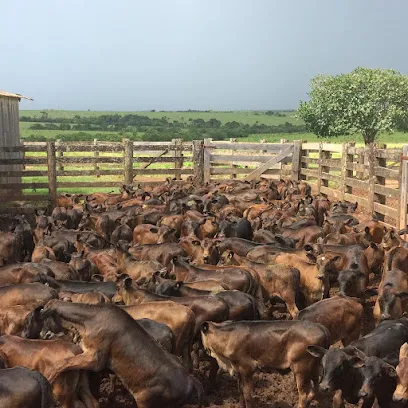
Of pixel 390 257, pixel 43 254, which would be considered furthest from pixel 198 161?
pixel 390 257

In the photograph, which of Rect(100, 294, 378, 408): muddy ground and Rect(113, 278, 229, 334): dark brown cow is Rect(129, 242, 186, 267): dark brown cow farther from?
Rect(100, 294, 378, 408): muddy ground

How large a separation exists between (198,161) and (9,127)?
25.2ft

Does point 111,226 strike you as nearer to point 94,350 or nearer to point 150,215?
point 150,215

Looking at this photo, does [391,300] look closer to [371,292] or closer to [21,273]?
[371,292]

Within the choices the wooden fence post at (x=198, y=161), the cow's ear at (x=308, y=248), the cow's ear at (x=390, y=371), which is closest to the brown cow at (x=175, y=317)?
the cow's ear at (x=390, y=371)

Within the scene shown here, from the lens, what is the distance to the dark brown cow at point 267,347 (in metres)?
6.36

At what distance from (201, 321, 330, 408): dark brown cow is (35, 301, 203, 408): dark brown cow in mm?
812

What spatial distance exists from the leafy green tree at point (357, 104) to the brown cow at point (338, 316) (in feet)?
117

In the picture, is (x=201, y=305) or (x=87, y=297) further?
(x=87, y=297)

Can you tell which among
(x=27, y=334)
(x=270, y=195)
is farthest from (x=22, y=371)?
(x=270, y=195)

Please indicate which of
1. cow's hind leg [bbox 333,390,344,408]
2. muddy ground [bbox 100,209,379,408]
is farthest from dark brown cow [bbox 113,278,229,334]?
cow's hind leg [bbox 333,390,344,408]

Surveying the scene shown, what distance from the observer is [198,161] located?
20141 millimetres

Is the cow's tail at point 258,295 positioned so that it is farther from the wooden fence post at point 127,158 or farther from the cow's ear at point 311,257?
the wooden fence post at point 127,158

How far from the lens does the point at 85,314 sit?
5961mm
